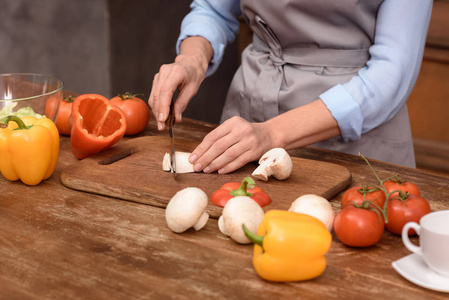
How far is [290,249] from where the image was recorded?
882 mm

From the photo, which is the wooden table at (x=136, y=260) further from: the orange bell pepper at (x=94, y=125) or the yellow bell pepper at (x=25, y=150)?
the orange bell pepper at (x=94, y=125)

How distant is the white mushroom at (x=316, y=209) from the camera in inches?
40.6

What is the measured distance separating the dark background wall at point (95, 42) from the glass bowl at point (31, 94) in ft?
5.00

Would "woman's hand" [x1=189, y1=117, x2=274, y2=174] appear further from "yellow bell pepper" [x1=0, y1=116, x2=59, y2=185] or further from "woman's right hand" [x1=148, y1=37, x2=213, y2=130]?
"yellow bell pepper" [x1=0, y1=116, x2=59, y2=185]

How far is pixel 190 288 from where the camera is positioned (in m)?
0.88

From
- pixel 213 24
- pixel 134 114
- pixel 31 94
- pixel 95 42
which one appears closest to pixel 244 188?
pixel 134 114

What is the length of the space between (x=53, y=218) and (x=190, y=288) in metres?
0.38

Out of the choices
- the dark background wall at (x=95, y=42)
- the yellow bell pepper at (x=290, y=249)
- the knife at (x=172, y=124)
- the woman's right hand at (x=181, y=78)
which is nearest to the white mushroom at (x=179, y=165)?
the knife at (x=172, y=124)

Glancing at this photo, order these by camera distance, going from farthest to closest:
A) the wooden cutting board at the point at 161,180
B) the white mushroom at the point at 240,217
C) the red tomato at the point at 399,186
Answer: the wooden cutting board at the point at 161,180 → the red tomato at the point at 399,186 → the white mushroom at the point at 240,217

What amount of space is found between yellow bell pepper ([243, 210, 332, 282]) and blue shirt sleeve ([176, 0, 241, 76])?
41.7 inches

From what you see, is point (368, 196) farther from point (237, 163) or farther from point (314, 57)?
point (314, 57)

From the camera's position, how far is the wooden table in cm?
88

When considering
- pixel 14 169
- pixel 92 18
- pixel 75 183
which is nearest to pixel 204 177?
pixel 75 183

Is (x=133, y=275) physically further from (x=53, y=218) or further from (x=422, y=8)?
(x=422, y=8)
